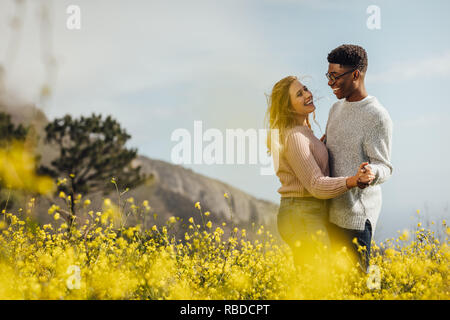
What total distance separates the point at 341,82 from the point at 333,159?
2.21ft

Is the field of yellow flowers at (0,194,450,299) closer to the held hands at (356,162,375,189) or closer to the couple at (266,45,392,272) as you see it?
the couple at (266,45,392,272)

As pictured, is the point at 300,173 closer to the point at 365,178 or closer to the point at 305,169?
the point at 305,169

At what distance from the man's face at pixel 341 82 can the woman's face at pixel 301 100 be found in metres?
0.28

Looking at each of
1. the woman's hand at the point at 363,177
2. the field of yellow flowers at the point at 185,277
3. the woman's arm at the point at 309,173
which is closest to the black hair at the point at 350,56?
the woman's arm at the point at 309,173

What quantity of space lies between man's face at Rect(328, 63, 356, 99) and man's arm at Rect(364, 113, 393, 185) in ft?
1.31

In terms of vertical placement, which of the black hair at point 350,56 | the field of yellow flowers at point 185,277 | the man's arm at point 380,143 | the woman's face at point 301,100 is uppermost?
the black hair at point 350,56

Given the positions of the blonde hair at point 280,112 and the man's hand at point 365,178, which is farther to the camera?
the blonde hair at point 280,112

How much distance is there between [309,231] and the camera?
3.07m

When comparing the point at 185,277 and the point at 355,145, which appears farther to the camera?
the point at 185,277

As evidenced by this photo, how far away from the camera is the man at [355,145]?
3166 millimetres

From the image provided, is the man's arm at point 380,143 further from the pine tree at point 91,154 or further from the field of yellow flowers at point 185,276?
the pine tree at point 91,154

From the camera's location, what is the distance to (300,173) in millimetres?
3078

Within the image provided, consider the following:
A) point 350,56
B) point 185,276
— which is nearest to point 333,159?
point 350,56

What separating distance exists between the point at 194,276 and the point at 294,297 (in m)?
1.29
